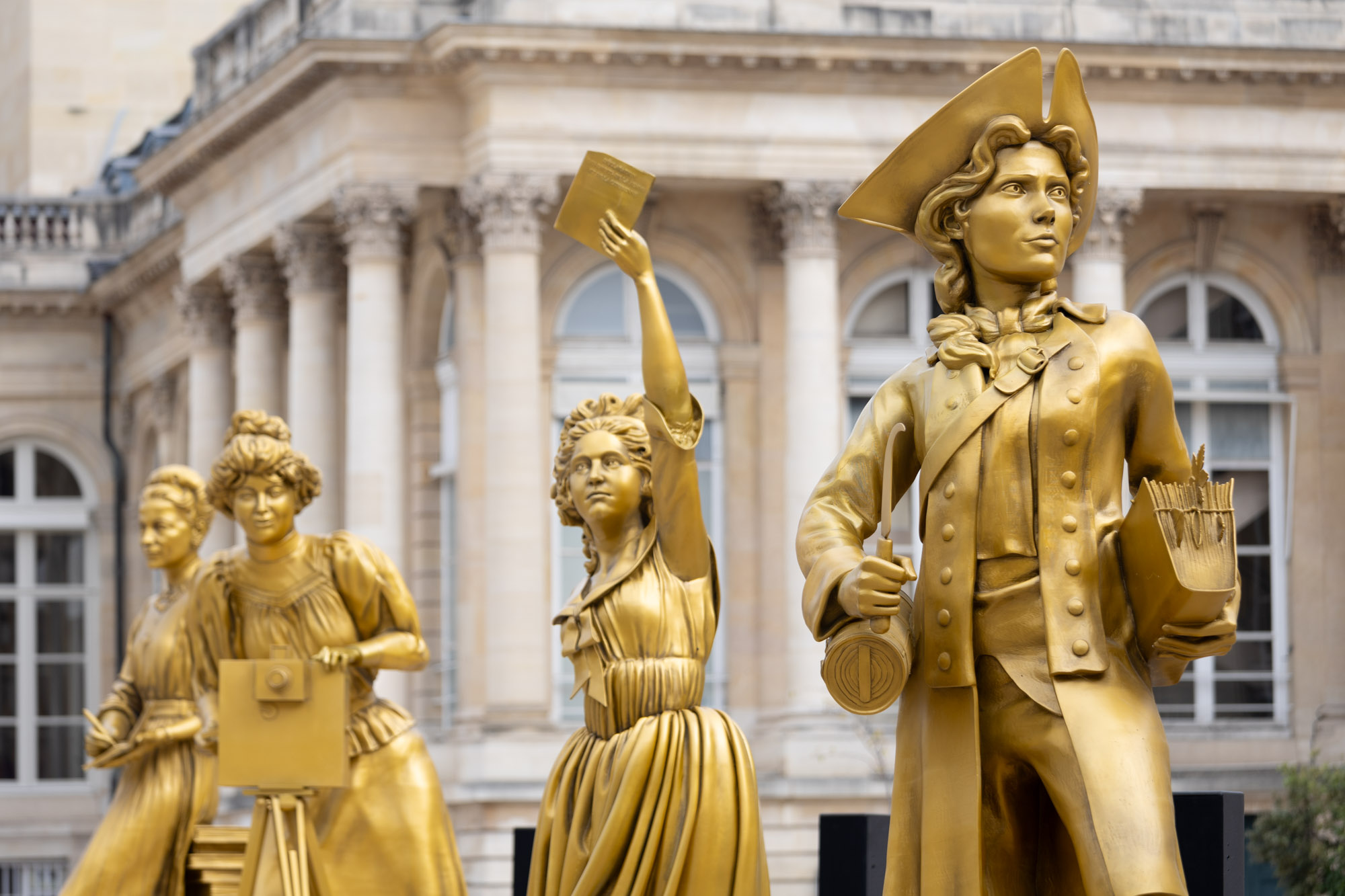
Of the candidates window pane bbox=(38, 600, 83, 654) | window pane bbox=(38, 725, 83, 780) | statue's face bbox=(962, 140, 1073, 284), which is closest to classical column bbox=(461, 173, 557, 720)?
window pane bbox=(38, 725, 83, 780)

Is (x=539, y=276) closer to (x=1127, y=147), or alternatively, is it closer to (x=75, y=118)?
(x=1127, y=147)

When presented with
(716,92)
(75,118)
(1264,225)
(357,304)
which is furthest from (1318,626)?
(75,118)

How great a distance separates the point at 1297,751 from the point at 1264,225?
6.95m

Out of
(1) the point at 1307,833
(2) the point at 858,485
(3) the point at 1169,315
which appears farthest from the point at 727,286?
(2) the point at 858,485

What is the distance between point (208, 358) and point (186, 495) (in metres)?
27.8

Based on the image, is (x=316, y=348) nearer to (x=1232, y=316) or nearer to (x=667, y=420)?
(x=1232, y=316)

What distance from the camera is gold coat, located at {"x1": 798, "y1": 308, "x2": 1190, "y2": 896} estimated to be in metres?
5.81

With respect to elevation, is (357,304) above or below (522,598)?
above

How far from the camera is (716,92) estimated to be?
31547 millimetres

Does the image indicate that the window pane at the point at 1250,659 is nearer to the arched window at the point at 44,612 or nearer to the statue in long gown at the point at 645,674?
the arched window at the point at 44,612

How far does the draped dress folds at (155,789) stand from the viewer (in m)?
10.6

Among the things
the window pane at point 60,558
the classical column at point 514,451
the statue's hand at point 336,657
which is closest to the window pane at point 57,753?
the window pane at point 60,558

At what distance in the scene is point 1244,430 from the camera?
3438 cm

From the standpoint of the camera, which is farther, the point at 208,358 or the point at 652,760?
the point at 208,358
